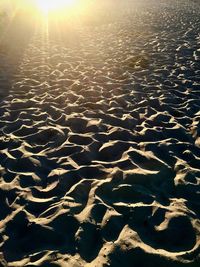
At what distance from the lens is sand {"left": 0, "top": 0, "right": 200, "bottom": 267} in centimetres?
432

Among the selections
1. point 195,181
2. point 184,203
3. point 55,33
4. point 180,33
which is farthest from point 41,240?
point 55,33

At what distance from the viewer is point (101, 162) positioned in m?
6.10

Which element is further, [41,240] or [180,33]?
[180,33]

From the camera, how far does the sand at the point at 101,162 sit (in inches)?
170

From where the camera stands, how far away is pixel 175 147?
650cm

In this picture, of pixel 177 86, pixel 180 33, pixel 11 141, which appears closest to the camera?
pixel 11 141

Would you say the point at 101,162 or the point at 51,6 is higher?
the point at 51,6

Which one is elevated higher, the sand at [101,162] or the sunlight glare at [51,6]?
the sunlight glare at [51,6]

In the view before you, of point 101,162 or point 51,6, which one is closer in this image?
point 101,162

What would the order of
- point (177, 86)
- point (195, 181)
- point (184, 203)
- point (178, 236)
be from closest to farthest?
point (178, 236) < point (184, 203) < point (195, 181) < point (177, 86)

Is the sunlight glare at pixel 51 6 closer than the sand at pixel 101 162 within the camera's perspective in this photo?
No

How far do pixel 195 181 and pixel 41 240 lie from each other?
2699 mm

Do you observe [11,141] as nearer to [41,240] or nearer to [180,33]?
[41,240]

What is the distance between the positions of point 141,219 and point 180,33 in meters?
14.2
